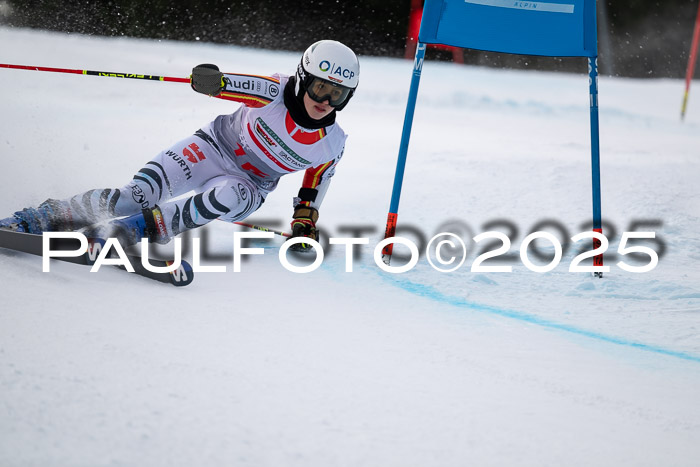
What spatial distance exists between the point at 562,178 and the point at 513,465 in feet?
12.9

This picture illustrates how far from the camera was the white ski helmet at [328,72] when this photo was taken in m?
3.24

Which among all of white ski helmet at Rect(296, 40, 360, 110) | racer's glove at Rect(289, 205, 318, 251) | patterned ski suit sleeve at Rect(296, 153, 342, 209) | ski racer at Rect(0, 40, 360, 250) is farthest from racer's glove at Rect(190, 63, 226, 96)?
racer's glove at Rect(289, 205, 318, 251)

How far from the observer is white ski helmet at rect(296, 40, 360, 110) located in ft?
10.6

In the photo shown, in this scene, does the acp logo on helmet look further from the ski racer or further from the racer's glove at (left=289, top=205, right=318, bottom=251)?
the racer's glove at (left=289, top=205, right=318, bottom=251)

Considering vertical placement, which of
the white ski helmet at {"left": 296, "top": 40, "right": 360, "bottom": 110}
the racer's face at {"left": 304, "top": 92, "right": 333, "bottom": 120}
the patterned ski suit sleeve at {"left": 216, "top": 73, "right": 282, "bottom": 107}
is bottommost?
the racer's face at {"left": 304, "top": 92, "right": 333, "bottom": 120}

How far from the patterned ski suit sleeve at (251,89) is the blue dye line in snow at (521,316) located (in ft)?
3.30

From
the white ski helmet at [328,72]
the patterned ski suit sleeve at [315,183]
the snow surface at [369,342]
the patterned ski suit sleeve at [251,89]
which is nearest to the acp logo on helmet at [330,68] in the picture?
the white ski helmet at [328,72]

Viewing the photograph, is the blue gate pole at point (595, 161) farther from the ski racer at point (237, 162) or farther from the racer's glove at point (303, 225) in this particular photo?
the racer's glove at point (303, 225)

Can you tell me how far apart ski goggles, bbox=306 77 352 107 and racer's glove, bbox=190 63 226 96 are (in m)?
0.40

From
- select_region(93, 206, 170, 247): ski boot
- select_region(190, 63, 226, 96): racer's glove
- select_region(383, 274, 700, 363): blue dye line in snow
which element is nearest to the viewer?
select_region(383, 274, 700, 363): blue dye line in snow

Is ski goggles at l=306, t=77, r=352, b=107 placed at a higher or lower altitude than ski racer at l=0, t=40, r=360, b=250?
higher

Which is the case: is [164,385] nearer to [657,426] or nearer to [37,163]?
[657,426]

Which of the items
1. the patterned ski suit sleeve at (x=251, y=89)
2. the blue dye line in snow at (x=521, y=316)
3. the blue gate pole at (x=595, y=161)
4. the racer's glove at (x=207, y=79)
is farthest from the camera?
the blue gate pole at (x=595, y=161)

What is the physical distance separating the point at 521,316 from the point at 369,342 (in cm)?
83
